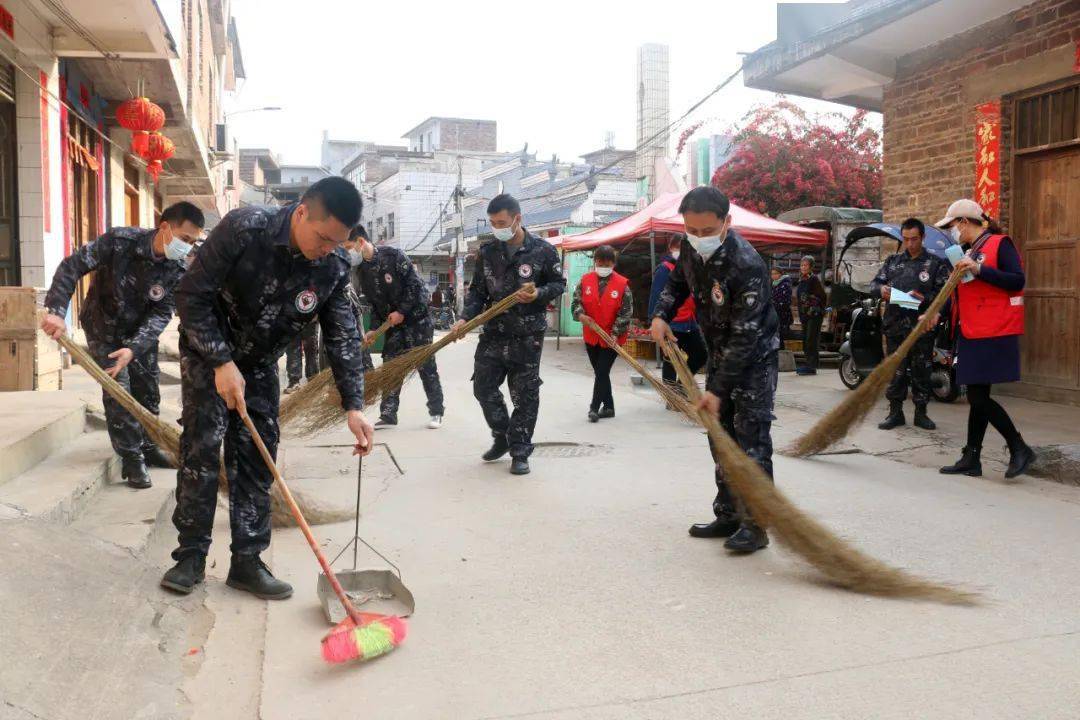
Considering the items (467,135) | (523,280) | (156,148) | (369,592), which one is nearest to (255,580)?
(369,592)

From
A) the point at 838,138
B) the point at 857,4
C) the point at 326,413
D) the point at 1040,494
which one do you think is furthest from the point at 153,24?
the point at 838,138

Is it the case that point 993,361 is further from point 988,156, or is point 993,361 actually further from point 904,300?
point 988,156

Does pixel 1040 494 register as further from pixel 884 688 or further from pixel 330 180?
pixel 330 180

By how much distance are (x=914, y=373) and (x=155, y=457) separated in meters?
5.94

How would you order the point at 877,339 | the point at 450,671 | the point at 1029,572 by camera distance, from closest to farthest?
the point at 450,671, the point at 1029,572, the point at 877,339

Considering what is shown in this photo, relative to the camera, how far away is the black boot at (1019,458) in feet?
18.2

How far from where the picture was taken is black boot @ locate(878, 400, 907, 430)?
740cm

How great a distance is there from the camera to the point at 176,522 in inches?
135

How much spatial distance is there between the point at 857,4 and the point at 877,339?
4.04 m

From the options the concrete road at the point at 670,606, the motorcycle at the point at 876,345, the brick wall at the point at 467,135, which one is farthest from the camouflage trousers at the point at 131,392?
the brick wall at the point at 467,135

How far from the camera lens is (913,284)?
767 centimetres

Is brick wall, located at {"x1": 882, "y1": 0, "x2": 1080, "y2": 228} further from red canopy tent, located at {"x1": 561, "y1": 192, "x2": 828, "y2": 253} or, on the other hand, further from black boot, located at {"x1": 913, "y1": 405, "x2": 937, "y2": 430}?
red canopy tent, located at {"x1": 561, "y1": 192, "x2": 828, "y2": 253}

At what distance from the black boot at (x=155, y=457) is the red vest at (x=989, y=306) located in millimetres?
5024

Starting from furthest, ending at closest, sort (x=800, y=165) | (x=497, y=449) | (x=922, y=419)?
(x=800, y=165), (x=922, y=419), (x=497, y=449)
